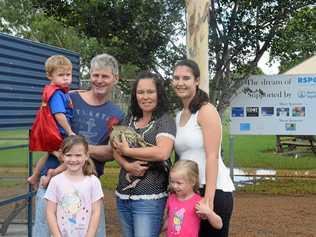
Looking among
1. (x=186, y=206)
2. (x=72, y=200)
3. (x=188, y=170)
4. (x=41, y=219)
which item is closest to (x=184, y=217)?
(x=186, y=206)

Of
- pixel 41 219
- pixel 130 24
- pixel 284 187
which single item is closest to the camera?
pixel 41 219

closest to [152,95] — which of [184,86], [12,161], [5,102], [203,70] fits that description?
[184,86]

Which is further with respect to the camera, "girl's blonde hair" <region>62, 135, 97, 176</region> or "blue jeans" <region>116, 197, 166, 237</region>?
"blue jeans" <region>116, 197, 166, 237</region>

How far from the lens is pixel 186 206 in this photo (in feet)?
13.0

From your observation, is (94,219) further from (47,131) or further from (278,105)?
(278,105)

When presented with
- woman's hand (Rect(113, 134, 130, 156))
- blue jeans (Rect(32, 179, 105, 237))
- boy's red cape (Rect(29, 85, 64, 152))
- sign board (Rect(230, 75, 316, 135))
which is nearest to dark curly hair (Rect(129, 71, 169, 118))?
woman's hand (Rect(113, 134, 130, 156))

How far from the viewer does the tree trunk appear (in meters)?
7.90

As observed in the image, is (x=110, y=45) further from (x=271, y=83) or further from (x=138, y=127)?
(x=138, y=127)

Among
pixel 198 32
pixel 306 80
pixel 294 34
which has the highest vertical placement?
pixel 294 34

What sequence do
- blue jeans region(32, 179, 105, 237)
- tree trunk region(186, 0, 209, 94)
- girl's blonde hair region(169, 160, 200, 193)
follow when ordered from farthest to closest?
1. tree trunk region(186, 0, 209, 94)
2. blue jeans region(32, 179, 105, 237)
3. girl's blonde hair region(169, 160, 200, 193)

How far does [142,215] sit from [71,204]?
1.49 feet

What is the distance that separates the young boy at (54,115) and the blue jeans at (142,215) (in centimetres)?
50

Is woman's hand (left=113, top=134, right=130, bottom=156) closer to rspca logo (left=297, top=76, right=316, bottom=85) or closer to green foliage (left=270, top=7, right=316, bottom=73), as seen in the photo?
green foliage (left=270, top=7, right=316, bottom=73)

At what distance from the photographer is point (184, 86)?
394cm
